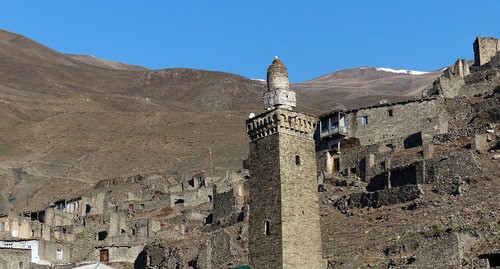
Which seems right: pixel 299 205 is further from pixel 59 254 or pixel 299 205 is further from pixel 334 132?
pixel 334 132

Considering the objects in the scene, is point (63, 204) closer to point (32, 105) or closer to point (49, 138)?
point (49, 138)

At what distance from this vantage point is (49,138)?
121 meters

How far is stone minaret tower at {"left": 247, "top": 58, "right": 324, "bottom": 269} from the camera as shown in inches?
1261

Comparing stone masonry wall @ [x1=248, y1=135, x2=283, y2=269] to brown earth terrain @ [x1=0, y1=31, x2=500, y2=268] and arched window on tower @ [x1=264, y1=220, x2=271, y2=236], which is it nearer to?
arched window on tower @ [x1=264, y1=220, x2=271, y2=236]

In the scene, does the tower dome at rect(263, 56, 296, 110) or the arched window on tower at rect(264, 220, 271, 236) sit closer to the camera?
the arched window on tower at rect(264, 220, 271, 236)

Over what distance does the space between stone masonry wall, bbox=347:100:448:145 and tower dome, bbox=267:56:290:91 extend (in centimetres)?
2300

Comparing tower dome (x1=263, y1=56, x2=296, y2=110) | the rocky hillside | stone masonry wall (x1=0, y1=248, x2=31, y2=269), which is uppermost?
the rocky hillside

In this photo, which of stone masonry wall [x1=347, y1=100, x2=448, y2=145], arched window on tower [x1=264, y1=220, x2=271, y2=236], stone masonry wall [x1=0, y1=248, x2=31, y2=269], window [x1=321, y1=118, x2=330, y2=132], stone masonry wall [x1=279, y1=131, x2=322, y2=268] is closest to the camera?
stone masonry wall [x1=279, y1=131, x2=322, y2=268]

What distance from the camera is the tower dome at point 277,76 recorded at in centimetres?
3384

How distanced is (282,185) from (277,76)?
11.8 feet

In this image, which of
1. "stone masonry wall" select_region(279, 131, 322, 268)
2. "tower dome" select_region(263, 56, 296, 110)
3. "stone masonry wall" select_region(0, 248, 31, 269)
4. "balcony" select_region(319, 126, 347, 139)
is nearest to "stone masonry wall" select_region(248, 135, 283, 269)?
"stone masonry wall" select_region(279, 131, 322, 268)

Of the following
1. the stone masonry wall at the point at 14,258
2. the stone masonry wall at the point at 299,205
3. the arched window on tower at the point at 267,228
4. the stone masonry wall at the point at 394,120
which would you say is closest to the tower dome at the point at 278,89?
the stone masonry wall at the point at 299,205

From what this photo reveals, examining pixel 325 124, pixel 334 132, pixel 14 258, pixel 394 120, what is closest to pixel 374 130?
pixel 394 120

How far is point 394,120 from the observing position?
5822 centimetres
